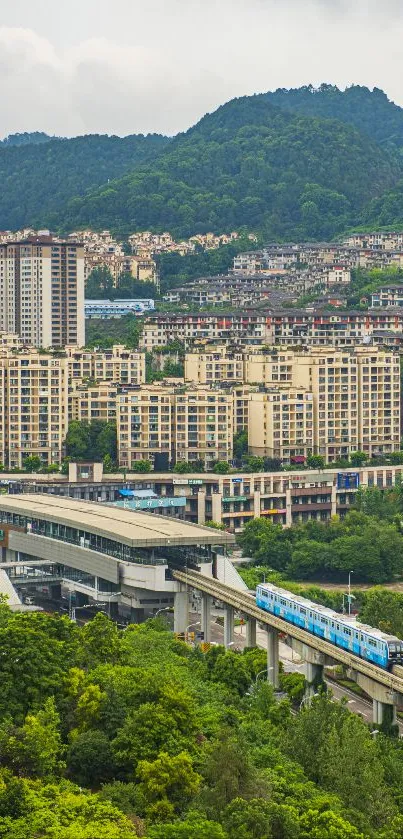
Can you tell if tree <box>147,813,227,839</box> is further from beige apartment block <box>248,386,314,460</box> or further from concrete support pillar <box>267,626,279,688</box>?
beige apartment block <box>248,386,314,460</box>

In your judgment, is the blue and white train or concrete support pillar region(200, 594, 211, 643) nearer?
the blue and white train

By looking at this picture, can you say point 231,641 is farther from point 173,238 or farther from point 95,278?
point 173,238

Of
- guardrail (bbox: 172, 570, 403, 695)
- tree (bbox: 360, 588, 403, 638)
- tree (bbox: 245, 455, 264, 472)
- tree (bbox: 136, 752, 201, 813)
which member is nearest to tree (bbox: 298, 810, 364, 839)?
tree (bbox: 136, 752, 201, 813)

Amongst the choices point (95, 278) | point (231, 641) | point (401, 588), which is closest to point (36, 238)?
point (95, 278)

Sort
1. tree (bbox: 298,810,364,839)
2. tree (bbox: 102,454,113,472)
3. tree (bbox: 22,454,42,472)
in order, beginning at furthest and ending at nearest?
1. tree (bbox: 22,454,42,472)
2. tree (bbox: 102,454,113,472)
3. tree (bbox: 298,810,364,839)

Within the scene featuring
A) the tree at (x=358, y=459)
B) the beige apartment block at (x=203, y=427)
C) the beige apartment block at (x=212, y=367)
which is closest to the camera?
the beige apartment block at (x=203, y=427)

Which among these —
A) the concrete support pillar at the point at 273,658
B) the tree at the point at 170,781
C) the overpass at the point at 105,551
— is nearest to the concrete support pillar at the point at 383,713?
the concrete support pillar at the point at 273,658

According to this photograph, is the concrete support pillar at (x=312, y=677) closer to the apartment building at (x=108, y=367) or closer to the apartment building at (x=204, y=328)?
the apartment building at (x=108, y=367)
